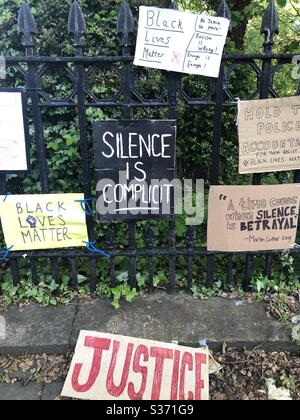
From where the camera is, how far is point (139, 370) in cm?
228

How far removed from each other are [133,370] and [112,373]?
12cm

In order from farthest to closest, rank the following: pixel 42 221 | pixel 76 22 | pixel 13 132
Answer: pixel 42 221 < pixel 13 132 < pixel 76 22

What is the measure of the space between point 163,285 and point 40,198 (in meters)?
1.10

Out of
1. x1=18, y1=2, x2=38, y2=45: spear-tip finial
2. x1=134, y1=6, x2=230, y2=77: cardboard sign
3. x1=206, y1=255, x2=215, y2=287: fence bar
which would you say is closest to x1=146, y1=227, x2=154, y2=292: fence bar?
x1=206, y1=255, x2=215, y2=287: fence bar

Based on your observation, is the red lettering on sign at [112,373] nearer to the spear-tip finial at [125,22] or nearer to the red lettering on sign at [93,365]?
the red lettering on sign at [93,365]

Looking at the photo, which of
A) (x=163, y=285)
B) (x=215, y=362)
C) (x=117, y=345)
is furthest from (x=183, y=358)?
(x=163, y=285)

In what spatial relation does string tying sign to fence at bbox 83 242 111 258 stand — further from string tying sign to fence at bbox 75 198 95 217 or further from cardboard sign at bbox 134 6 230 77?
cardboard sign at bbox 134 6 230 77

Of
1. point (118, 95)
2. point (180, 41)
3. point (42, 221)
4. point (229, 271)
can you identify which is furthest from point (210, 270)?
point (180, 41)

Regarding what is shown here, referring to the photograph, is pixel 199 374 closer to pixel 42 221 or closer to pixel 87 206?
pixel 87 206

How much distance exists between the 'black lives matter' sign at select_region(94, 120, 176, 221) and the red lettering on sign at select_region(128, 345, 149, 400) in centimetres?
85

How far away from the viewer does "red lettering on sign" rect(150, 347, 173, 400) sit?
86.0 inches

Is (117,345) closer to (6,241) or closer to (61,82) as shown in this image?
(6,241)

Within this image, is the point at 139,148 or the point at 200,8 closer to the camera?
the point at 139,148
